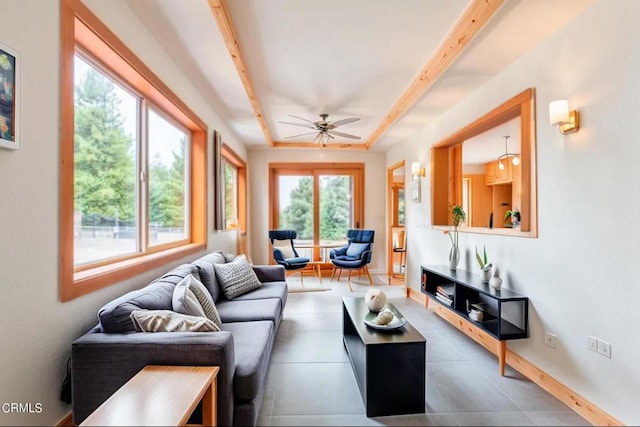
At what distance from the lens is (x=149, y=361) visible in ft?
4.72

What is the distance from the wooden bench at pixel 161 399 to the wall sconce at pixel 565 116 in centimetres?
250

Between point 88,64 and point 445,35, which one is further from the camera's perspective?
point 445,35

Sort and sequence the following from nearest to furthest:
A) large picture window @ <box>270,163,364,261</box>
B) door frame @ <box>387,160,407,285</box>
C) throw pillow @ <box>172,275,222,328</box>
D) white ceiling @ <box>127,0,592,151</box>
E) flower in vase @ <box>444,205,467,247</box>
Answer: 1. throw pillow @ <box>172,275,222,328</box>
2. white ceiling @ <box>127,0,592,151</box>
3. flower in vase @ <box>444,205,467,247</box>
4. door frame @ <box>387,160,407,285</box>
5. large picture window @ <box>270,163,364,261</box>

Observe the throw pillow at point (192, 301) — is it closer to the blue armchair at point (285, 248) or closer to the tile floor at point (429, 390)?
the tile floor at point (429, 390)

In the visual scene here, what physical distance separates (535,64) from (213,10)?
2.33 meters

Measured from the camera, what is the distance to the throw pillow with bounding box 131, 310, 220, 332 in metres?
1.57

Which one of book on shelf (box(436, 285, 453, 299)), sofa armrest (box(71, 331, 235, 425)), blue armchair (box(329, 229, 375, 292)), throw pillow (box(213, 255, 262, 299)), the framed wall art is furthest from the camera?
blue armchair (box(329, 229, 375, 292))

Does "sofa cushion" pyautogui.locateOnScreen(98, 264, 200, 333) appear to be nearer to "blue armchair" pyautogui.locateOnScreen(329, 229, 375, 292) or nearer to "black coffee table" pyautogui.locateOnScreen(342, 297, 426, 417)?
"black coffee table" pyautogui.locateOnScreen(342, 297, 426, 417)

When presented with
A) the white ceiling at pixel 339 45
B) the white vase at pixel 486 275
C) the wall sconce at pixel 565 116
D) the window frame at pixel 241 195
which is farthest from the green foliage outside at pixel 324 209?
the wall sconce at pixel 565 116

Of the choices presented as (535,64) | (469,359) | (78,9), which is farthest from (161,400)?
(535,64)

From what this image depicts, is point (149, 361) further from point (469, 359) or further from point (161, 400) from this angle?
point (469, 359)

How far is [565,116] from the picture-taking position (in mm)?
1963

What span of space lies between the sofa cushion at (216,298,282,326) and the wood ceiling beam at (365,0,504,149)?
2532mm

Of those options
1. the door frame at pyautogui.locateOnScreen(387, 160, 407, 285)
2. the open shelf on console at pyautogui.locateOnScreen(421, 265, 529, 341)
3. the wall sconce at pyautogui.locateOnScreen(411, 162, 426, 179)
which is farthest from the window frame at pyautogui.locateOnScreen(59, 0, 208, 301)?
the door frame at pyautogui.locateOnScreen(387, 160, 407, 285)
